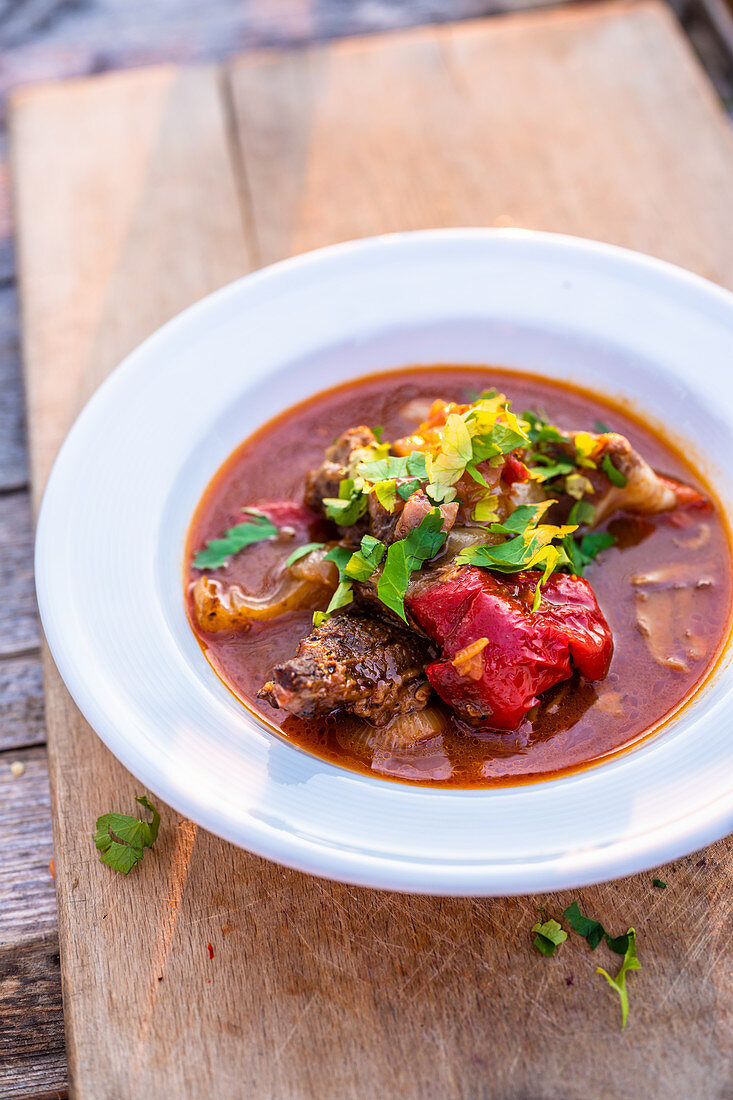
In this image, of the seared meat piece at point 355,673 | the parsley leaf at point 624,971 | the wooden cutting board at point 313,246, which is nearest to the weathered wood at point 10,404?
the wooden cutting board at point 313,246

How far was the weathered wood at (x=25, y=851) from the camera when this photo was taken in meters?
3.35

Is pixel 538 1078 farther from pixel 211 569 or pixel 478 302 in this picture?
pixel 478 302

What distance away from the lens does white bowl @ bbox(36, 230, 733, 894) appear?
2590 mm

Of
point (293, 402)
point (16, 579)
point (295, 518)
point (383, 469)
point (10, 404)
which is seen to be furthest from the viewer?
point (10, 404)

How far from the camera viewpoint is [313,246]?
4883 millimetres

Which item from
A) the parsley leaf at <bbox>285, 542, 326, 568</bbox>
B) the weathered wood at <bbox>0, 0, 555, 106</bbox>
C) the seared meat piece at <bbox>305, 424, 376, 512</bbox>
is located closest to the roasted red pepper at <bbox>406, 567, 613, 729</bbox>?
the parsley leaf at <bbox>285, 542, 326, 568</bbox>

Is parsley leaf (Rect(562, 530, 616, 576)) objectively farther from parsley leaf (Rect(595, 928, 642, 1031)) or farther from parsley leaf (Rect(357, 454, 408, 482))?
parsley leaf (Rect(595, 928, 642, 1031))

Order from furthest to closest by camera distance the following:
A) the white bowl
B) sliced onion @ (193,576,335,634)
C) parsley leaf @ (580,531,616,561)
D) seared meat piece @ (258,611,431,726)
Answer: parsley leaf @ (580,531,616,561)
sliced onion @ (193,576,335,634)
seared meat piece @ (258,611,431,726)
the white bowl

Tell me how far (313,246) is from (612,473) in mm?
2193

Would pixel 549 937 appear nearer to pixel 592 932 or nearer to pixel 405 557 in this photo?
pixel 592 932

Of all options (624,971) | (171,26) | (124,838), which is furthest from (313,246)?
(624,971)

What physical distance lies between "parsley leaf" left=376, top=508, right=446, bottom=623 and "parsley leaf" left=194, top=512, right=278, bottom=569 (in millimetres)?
697

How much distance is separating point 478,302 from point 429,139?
170cm

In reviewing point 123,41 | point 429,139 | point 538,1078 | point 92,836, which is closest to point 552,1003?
point 538,1078
